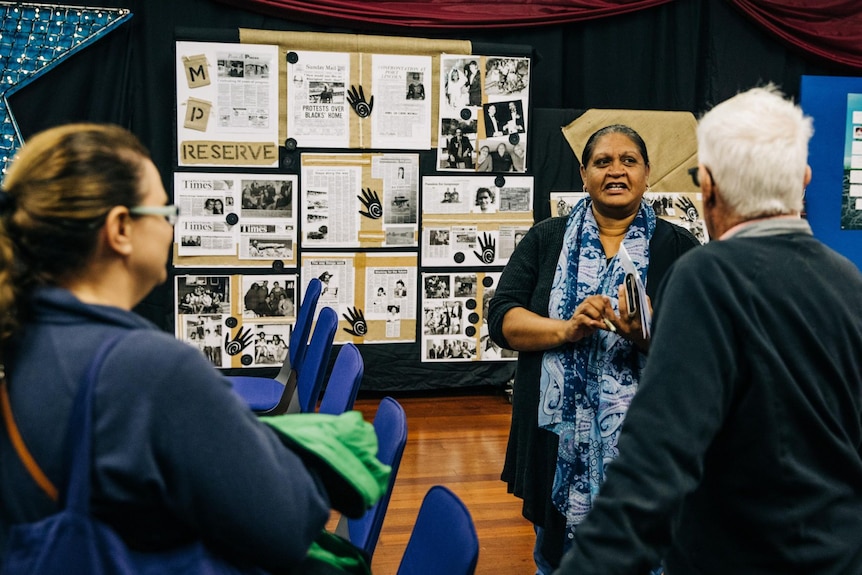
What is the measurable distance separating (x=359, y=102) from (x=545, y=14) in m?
1.46

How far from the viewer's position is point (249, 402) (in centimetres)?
356

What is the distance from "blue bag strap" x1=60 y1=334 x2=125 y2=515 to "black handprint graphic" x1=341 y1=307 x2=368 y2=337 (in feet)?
14.6

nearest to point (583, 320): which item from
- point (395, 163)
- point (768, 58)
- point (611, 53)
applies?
point (395, 163)

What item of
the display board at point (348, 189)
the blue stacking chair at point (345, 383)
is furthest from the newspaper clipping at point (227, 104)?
the blue stacking chair at point (345, 383)

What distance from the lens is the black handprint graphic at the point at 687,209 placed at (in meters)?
5.82

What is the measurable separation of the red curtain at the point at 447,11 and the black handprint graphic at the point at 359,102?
532 millimetres

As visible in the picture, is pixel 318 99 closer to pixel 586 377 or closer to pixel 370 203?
pixel 370 203

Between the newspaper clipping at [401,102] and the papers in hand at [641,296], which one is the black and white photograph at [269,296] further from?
the papers in hand at [641,296]

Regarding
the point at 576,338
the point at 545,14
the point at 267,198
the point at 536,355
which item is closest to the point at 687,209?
the point at 545,14

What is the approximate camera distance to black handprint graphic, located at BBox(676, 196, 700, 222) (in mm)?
5824

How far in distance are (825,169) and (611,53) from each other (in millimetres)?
1672

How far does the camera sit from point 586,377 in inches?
102

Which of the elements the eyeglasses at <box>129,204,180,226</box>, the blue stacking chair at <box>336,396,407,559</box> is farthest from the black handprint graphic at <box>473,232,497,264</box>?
the eyeglasses at <box>129,204,180,226</box>

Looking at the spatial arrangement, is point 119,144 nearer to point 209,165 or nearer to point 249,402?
point 249,402
